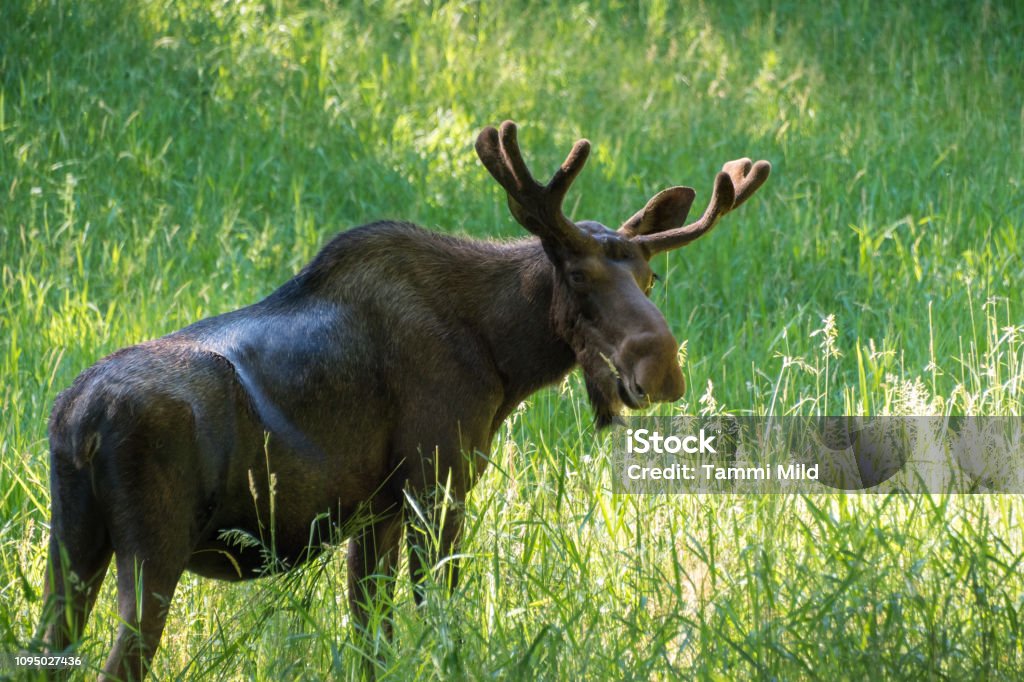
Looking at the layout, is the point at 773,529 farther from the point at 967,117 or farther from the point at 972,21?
the point at 972,21

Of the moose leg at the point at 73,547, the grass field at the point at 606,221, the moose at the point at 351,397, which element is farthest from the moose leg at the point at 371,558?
the moose leg at the point at 73,547

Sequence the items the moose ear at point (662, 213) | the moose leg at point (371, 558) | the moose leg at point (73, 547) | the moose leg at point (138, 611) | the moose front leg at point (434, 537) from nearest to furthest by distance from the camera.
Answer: the moose leg at point (138, 611), the moose leg at point (73, 547), the moose front leg at point (434, 537), the moose leg at point (371, 558), the moose ear at point (662, 213)

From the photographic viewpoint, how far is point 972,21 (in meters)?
12.0

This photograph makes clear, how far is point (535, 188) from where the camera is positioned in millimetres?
4555

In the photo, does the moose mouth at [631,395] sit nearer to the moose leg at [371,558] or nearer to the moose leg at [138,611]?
the moose leg at [371,558]

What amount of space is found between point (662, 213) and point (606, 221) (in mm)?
3798

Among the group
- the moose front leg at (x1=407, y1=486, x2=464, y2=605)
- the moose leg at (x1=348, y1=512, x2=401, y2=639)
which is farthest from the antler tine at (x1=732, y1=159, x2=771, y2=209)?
the moose leg at (x1=348, y1=512, x2=401, y2=639)

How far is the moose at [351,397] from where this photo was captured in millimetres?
3832

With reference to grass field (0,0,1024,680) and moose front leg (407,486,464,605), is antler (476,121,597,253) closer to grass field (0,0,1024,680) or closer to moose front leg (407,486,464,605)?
grass field (0,0,1024,680)

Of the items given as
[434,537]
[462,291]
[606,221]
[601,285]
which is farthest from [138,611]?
[606,221]

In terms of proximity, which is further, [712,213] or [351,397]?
[712,213]

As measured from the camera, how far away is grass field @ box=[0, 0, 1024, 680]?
3.90 m

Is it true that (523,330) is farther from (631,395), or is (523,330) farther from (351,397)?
(351,397)

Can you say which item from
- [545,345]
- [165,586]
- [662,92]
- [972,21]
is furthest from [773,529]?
[972,21]
